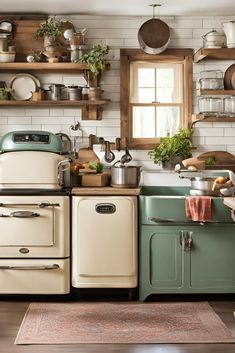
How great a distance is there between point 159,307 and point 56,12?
3000mm

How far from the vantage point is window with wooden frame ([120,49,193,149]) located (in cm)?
712

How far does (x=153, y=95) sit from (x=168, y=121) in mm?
298

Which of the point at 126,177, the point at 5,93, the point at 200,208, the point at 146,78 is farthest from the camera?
the point at 146,78

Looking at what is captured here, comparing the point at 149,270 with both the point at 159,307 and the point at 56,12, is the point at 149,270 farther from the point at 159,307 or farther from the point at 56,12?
the point at 56,12

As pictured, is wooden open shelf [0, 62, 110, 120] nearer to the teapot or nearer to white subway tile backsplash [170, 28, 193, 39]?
white subway tile backsplash [170, 28, 193, 39]

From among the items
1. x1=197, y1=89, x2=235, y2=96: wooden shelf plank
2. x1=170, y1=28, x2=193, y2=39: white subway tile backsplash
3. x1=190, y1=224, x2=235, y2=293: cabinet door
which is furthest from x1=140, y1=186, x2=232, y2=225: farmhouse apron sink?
x1=170, y1=28, x2=193, y2=39: white subway tile backsplash

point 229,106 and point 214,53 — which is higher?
point 214,53

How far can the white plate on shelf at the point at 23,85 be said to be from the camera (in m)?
7.08

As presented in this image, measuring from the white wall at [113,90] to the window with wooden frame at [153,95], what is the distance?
0.08 metres

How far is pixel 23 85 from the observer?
23.3 ft

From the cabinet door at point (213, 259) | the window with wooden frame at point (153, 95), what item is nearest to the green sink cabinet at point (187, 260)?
the cabinet door at point (213, 259)

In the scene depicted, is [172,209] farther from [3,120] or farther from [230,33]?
[3,120]

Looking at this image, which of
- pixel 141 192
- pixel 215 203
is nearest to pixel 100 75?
pixel 141 192

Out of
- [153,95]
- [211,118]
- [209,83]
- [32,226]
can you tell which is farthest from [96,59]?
[32,226]
